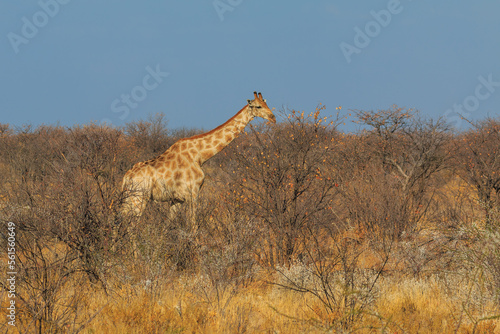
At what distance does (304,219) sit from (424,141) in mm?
5653

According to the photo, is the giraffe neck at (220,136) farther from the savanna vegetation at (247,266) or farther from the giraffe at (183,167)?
the savanna vegetation at (247,266)

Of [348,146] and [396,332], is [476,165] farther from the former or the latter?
[396,332]

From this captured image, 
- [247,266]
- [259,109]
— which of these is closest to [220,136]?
[259,109]

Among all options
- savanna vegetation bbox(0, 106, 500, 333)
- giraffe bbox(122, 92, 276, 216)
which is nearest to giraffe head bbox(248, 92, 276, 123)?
giraffe bbox(122, 92, 276, 216)

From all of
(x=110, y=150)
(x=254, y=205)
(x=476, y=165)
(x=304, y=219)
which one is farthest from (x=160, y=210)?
(x=110, y=150)

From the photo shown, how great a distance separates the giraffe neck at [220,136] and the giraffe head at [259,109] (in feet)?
0.34

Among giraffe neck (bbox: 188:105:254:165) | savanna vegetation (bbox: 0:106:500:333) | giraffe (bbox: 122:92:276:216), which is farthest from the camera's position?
giraffe neck (bbox: 188:105:254:165)

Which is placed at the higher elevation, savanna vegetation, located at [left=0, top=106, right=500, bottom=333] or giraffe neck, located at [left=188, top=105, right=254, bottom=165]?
giraffe neck, located at [left=188, top=105, right=254, bottom=165]

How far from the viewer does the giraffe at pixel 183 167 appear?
8383 mm

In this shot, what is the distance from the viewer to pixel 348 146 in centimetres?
1478

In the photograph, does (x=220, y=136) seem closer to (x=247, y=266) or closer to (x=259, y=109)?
(x=259, y=109)

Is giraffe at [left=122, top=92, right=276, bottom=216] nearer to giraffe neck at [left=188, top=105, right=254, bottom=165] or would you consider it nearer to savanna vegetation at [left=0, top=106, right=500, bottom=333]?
giraffe neck at [left=188, top=105, right=254, bottom=165]

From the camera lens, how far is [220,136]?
9.42 metres

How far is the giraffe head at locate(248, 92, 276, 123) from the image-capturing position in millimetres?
9523
